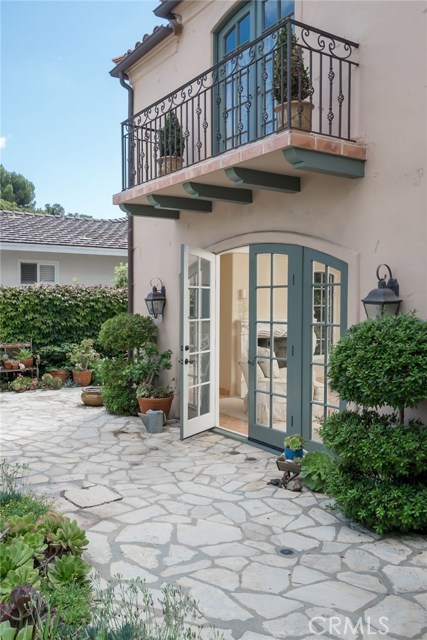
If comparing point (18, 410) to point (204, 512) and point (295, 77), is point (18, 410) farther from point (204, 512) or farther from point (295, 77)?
point (295, 77)

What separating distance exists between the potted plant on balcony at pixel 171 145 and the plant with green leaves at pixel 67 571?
5887 mm

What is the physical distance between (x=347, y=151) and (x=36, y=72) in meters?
13.3

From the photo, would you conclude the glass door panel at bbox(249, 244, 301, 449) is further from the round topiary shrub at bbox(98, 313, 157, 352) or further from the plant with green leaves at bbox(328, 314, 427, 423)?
the round topiary shrub at bbox(98, 313, 157, 352)

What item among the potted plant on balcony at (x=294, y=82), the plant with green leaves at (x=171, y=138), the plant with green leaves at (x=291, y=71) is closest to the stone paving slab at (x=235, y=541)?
the potted plant on balcony at (x=294, y=82)

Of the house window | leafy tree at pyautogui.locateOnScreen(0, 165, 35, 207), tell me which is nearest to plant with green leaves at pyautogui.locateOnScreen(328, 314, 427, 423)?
the house window

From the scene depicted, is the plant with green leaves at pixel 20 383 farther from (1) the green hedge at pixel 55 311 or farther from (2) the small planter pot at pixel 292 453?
(2) the small planter pot at pixel 292 453

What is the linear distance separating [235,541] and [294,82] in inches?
184

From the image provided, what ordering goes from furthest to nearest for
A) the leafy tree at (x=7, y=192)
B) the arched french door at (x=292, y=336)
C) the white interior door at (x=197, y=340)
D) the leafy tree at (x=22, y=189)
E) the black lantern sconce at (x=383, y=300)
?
the leafy tree at (x=22, y=189)
the leafy tree at (x=7, y=192)
the white interior door at (x=197, y=340)
the arched french door at (x=292, y=336)
the black lantern sconce at (x=383, y=300)

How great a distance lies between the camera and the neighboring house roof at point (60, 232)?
16330 millimetres

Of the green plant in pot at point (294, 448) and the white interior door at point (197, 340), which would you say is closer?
the green plant in pot at point (294, 448)

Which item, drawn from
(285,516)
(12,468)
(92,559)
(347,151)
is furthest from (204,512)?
(347,151)

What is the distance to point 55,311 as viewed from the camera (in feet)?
44.8

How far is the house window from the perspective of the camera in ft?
54.1

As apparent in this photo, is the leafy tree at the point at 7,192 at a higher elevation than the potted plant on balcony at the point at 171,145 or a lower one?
higher
